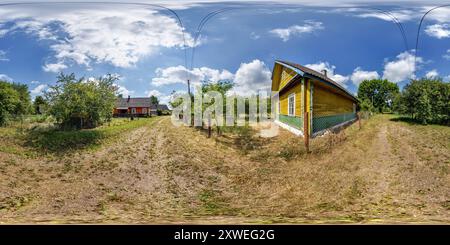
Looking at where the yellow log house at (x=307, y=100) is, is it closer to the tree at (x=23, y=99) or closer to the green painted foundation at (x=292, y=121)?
the green painted foundation at (x=292, y=121)

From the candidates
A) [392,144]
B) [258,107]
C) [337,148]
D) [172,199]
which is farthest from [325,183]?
[172,199]

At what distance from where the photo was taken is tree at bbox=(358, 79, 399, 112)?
2.15m

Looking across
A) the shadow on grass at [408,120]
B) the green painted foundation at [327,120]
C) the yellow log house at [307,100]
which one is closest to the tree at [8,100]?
the yellow log house at [307,100]

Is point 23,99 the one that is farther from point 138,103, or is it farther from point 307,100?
point 307,100

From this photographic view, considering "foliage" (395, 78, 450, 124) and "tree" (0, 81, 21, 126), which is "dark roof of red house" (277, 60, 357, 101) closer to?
"foliage" (395, 78, 450, 124)

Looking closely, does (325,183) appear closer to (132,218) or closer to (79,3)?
(132,218)

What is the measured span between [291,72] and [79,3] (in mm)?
1636

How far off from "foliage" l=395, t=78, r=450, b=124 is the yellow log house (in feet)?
1.25

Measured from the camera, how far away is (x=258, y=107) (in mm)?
2109

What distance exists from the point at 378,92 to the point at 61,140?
7.63ft

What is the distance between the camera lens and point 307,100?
7.27 feet

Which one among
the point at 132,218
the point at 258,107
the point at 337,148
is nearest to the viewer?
the point at 258,107

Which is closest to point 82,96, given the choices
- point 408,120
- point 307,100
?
point 307,100

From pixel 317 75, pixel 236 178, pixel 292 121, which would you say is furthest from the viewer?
pixel 236 178
